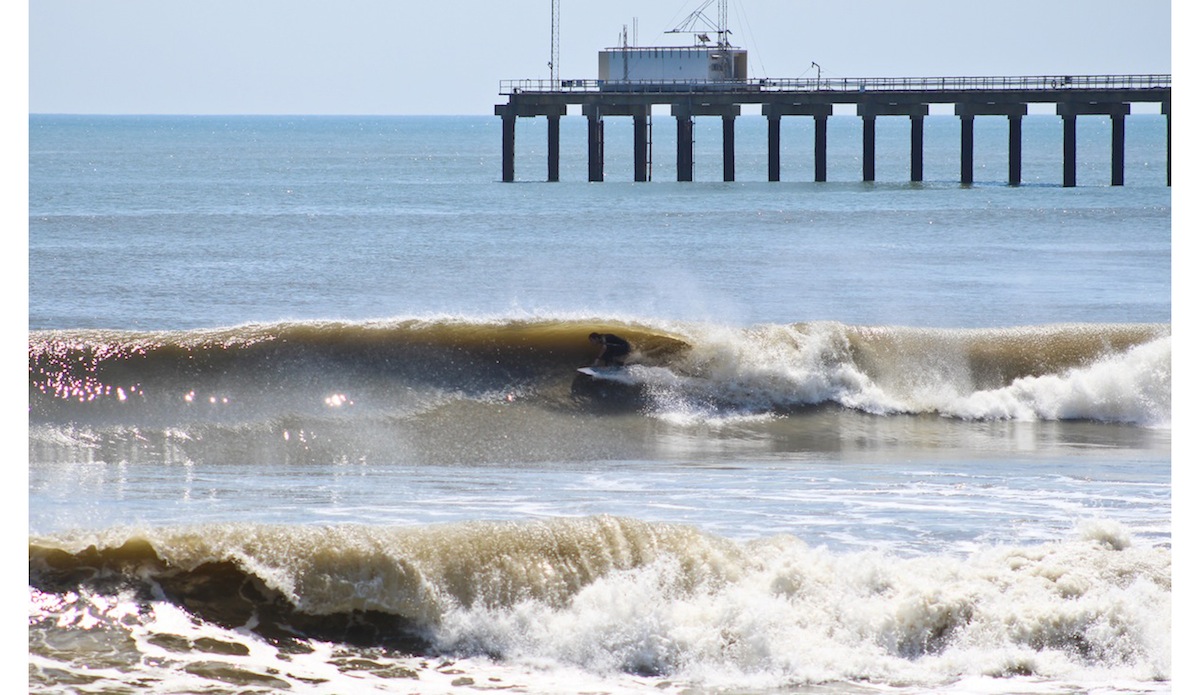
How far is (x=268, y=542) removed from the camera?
8.94m

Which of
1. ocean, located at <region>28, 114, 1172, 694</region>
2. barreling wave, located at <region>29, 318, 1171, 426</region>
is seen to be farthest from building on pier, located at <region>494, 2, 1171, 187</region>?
barreling wave, located at <region>29, 318, 1171, 426</region>

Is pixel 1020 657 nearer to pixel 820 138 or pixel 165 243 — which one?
pixel 165 243

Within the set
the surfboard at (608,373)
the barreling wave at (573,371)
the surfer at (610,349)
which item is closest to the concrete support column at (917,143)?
the barreling wave at (573,371)

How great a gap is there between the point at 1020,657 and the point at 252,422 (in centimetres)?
892

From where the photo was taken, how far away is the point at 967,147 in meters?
47.2

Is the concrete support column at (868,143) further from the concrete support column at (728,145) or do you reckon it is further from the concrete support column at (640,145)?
the concrete support column at (640,145)

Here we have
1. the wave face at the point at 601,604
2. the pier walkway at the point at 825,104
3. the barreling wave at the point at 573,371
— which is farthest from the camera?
the pier walkway at the point at 825,104

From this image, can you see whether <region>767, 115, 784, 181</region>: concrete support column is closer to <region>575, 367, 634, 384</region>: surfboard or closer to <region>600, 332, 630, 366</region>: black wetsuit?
<region>600, 332, 630, 366</region>: black wetsuit

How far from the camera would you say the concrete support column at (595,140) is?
1911 inches

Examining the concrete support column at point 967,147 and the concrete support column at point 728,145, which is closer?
the concrete support column at point 967,147

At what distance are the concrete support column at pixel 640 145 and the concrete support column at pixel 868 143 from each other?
721 cm

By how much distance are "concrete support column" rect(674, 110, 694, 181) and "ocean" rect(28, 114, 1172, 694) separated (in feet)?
51.6

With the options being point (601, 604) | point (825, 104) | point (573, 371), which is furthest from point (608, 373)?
point (825, 104)

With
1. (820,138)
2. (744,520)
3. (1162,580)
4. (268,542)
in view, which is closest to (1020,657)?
(1162,580)
